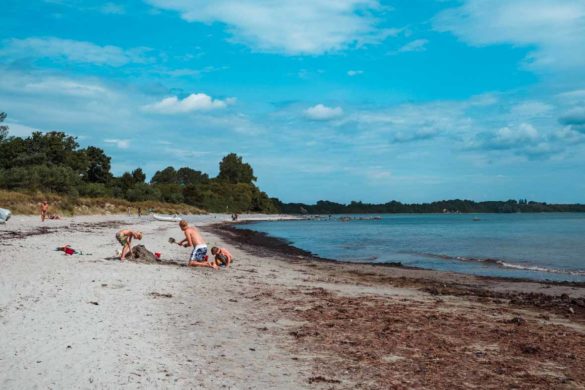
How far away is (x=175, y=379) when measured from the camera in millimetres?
5590

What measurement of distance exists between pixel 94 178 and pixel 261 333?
319ft

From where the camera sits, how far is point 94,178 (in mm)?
96938

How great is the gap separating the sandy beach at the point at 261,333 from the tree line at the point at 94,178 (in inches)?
1904

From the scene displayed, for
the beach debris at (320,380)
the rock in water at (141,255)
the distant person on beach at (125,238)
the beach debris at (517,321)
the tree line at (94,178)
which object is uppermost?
the tree line at (94,178)

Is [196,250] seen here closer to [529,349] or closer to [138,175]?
[529,349]

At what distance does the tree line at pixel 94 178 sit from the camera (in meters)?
59.0

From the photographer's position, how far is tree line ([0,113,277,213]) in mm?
59000

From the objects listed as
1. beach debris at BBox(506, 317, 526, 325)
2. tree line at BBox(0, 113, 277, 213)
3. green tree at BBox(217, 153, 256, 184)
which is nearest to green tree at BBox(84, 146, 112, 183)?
tree line at BBox(0, 113, 277, 213)

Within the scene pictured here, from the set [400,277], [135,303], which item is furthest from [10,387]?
[400,277]

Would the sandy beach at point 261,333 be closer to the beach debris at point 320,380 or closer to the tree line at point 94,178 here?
the beach debris at point 320,380

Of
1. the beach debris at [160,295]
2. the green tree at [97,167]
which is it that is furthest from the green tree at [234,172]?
the beach debris at [160,295]

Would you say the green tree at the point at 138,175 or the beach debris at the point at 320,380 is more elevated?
the green tree at the point at 138,175

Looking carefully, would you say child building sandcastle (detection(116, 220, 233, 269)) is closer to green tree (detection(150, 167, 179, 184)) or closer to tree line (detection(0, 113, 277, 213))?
tree line (detection(0, 113, 277, 213))

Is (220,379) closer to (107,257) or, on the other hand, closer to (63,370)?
(63,370)
